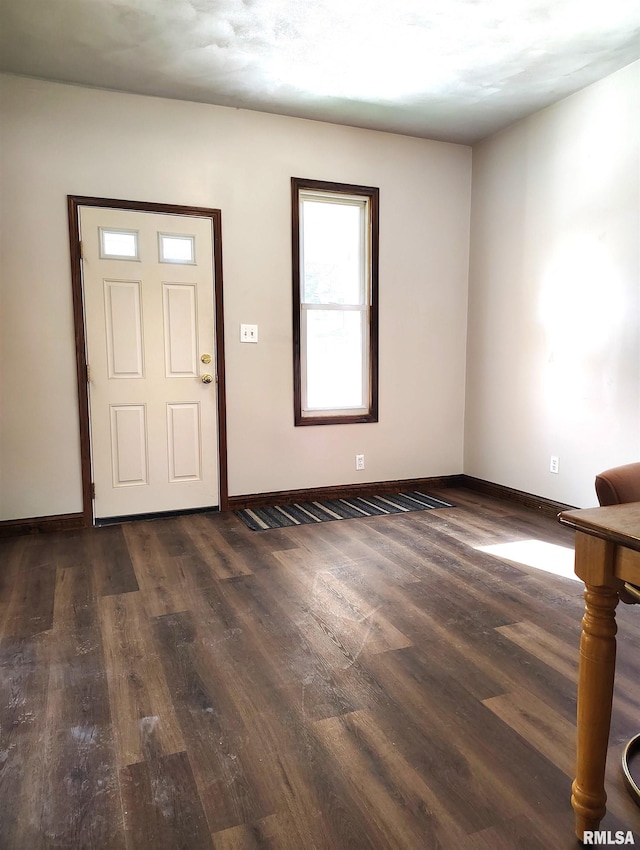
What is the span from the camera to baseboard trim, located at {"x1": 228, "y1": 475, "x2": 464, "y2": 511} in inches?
159

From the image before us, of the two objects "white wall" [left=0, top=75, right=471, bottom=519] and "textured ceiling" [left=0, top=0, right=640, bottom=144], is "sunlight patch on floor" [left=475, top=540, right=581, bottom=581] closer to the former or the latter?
"white wall" [left=0, top=75, right=471, bottom=519]

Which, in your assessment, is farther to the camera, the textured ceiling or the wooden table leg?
the textured ceiling

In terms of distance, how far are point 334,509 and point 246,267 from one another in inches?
71.1

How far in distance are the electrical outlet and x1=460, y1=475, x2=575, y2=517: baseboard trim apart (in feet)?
7.02

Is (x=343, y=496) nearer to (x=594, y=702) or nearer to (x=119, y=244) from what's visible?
(x=119, y=244)

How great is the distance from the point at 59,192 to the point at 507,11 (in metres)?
2.63

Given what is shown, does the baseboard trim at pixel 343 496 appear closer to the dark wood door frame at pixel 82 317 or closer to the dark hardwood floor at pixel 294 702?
the dark wood door frame at pixel 82 317

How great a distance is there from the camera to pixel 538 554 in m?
3.06

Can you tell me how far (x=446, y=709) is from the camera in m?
1.69

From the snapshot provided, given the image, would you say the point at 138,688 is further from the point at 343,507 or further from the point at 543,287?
the point at 543,287

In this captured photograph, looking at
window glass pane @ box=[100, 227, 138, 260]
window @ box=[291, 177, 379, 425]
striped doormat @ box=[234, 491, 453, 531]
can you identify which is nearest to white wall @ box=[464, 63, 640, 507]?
striped doormat @ box=[234, 491, 453, 531]

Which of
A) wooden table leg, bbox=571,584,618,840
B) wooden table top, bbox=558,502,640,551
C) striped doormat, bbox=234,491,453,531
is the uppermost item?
wooden table top, bbox=558,502,640,551

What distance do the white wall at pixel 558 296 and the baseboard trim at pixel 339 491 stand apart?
326 mm

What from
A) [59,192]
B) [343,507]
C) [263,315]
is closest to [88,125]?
[59,192]
